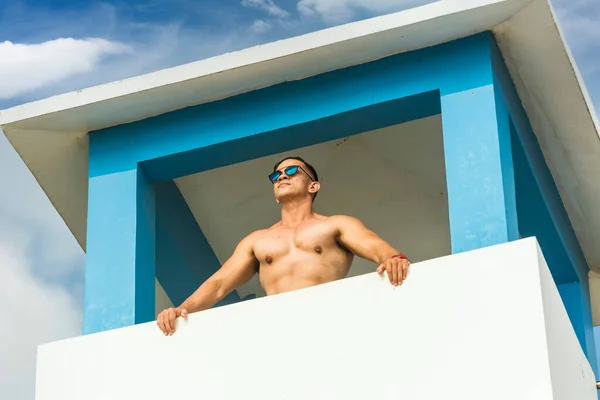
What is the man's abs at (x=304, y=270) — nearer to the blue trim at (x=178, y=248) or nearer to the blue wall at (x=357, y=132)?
the blue wall at (x=357, y=132)

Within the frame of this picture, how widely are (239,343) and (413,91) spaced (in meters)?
2.08

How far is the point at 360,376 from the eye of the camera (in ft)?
31.5

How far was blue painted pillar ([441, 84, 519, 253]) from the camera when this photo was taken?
1030cm

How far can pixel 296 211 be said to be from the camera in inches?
440

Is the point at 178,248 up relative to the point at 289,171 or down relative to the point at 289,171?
up

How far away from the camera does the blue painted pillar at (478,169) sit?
1030 centimetres

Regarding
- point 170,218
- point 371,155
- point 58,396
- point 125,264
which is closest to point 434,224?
point 371,155

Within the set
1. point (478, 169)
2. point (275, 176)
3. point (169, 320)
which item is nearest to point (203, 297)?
point (169, 320)

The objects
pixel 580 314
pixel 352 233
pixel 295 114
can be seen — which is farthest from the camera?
pixel 580 314

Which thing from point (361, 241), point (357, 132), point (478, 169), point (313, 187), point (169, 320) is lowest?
point (169, 320)

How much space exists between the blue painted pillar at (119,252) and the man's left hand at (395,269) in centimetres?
193

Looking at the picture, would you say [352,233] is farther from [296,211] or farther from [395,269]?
[395,269]

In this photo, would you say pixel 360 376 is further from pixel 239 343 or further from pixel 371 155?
pixel 371 155

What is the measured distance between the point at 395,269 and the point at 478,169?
3.49 feet
